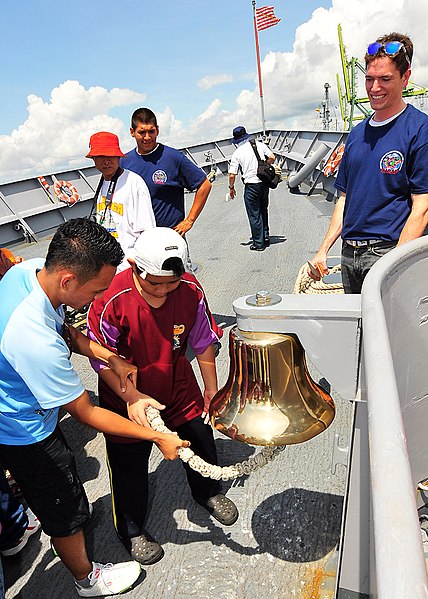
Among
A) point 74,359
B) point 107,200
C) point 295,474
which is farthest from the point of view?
point 74,359

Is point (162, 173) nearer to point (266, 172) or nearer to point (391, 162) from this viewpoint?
point (391, 162)

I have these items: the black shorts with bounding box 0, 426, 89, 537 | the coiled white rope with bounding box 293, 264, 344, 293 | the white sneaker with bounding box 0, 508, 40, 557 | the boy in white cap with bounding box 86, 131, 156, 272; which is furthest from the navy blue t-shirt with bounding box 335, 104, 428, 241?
the white sneaker with bounding box 0, 508, 40, 557

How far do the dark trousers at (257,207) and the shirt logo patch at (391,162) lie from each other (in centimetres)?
464

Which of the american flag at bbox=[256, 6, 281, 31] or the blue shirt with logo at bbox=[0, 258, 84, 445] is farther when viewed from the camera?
the american flag at bbox=[256, 6, 281, 31]

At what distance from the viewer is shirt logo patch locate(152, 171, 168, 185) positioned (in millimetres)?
3541

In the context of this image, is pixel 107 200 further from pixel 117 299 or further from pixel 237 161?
pixel 237 161

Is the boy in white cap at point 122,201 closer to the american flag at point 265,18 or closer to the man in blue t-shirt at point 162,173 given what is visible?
the man in blue t-shirt at point 162,173

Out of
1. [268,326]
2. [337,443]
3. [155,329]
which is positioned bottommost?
[337,443]

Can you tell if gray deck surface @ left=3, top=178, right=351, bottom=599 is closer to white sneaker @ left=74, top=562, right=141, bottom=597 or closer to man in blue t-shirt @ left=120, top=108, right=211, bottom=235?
white sneaker @ left=74, top=562, right=141, bottom=597

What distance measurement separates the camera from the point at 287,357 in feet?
3.87

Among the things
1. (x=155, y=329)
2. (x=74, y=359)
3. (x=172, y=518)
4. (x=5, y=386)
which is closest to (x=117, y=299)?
(x=155, y=329)

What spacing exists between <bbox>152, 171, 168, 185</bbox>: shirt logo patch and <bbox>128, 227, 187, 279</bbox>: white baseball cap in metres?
2.01

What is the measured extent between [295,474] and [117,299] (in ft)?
4.61

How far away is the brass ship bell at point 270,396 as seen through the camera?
45.2 inches
